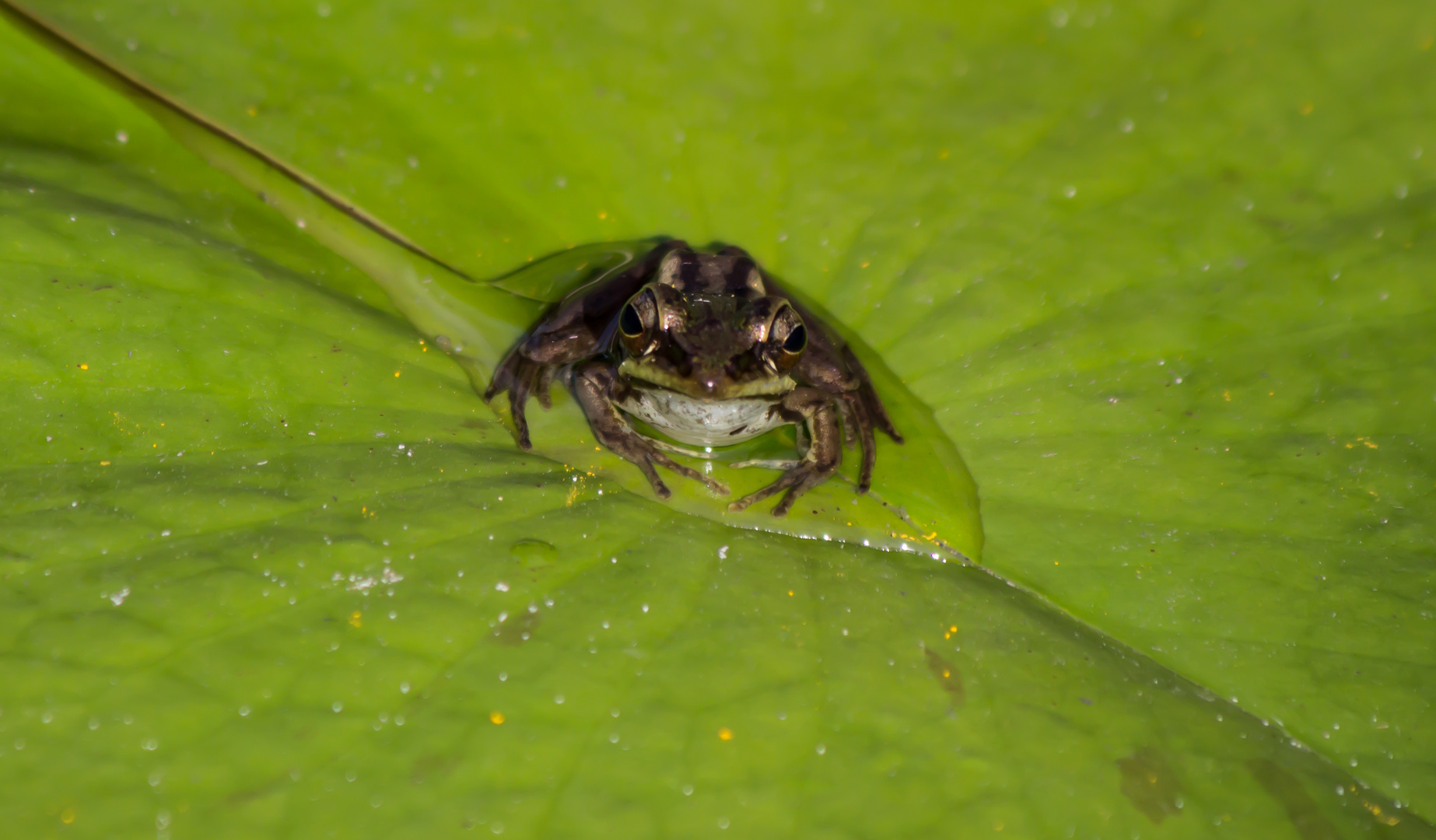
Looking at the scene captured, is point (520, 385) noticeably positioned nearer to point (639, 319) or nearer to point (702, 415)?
point (639, 319)

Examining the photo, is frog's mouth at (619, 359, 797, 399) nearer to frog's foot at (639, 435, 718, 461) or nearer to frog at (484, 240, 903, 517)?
frog at (484, 240, 903, 517)

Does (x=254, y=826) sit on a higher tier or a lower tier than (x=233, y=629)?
lower

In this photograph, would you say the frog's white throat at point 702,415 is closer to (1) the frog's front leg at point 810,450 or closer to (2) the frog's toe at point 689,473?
(1) the frog's front leg at point 810,450

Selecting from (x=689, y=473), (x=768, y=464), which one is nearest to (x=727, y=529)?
(x=689, y=473)

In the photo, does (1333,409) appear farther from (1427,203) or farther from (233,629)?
(233,629)

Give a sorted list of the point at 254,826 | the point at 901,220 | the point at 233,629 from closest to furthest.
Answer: the point at 254,826 < the point at 233,629 < the point at 901,220

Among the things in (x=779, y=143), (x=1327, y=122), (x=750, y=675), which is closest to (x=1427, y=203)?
(x=1327, y=122)
